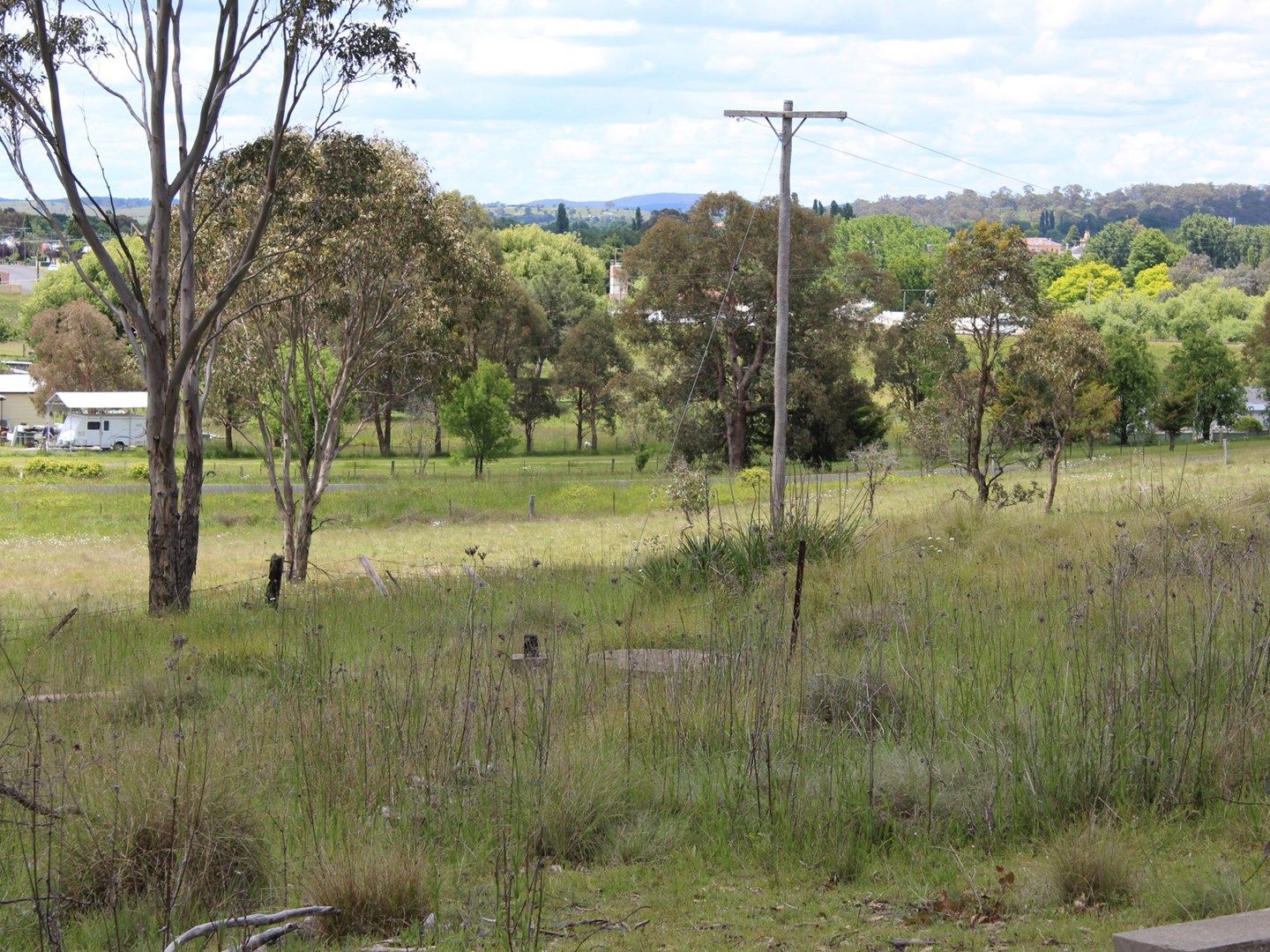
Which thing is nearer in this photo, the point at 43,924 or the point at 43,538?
the point at 43,924

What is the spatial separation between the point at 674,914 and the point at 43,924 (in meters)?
2.00

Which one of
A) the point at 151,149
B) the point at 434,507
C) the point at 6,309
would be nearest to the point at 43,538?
the point at 434,507

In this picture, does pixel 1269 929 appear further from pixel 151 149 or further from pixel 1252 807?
pixel 151 149

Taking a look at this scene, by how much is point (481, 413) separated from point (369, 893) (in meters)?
48.6

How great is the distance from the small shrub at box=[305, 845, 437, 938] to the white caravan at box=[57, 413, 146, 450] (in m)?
67.9

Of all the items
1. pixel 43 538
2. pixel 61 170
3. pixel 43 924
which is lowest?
pixel 43 538

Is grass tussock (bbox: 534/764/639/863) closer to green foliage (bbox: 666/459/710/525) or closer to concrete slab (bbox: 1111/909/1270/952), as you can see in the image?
concrete slab (bbox: 1111/909/1270/952)

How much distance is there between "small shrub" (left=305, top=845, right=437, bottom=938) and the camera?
14.6 feet

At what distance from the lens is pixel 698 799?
18.1 feet

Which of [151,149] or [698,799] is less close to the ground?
[151,149]

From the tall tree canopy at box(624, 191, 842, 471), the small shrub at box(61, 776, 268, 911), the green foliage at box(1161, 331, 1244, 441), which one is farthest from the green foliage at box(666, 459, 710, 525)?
the green foliage at box(1161, 331, 1244, 441)

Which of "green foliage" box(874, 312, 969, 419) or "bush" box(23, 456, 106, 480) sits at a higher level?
"green foliage" box(874, 312, 969, 419)

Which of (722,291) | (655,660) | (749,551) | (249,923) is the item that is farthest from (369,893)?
(722,291)

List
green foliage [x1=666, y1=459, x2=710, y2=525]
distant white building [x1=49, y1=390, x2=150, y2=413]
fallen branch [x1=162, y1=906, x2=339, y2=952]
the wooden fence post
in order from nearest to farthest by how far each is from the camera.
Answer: fallen branch [x1=162, y1=906, x2=339, y2=952] < the wooden fence post < green foliage [x1=666, y1=459, x2=710, y2=525] < distant white building [x1=49, y1=390, x2=150, y2=413]
